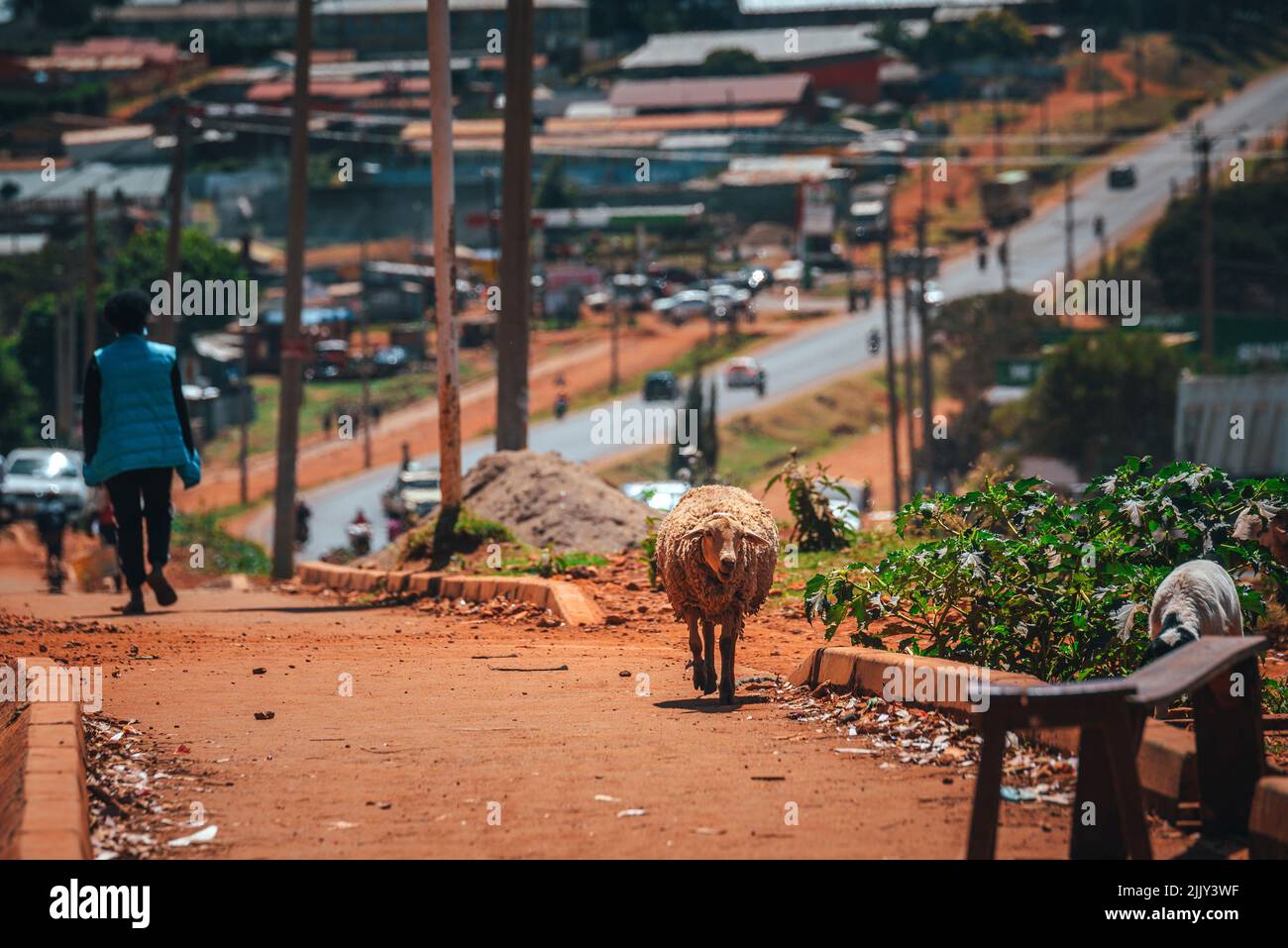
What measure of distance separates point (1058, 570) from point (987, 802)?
3598 millimetres

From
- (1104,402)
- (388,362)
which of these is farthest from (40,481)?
(388,362)

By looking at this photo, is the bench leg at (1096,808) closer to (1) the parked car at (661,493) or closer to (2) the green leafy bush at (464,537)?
(1) the parked car at (661,493)

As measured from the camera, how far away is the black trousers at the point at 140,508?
13500 millimetres

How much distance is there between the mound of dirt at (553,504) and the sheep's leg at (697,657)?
7.54 meters

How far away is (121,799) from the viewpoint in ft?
24.4

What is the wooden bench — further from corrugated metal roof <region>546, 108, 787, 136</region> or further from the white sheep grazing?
corrugated metal roof <region>546, 108, 787, 136</region>

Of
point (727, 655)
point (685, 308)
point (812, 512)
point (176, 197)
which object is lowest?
point (685, 308)

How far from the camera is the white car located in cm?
4378

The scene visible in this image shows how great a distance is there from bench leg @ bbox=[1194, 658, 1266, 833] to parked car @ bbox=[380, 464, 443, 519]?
37596 mm

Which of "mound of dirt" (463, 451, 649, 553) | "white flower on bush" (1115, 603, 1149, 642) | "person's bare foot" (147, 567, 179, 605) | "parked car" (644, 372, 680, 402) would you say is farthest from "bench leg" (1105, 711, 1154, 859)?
"parked car" (644, 372, 680, 402)

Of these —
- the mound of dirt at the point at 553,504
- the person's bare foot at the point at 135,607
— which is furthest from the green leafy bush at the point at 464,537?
the person's bare foot at the point at 135,607

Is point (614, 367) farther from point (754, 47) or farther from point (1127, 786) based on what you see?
point (754, 47)

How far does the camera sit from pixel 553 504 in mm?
19031
